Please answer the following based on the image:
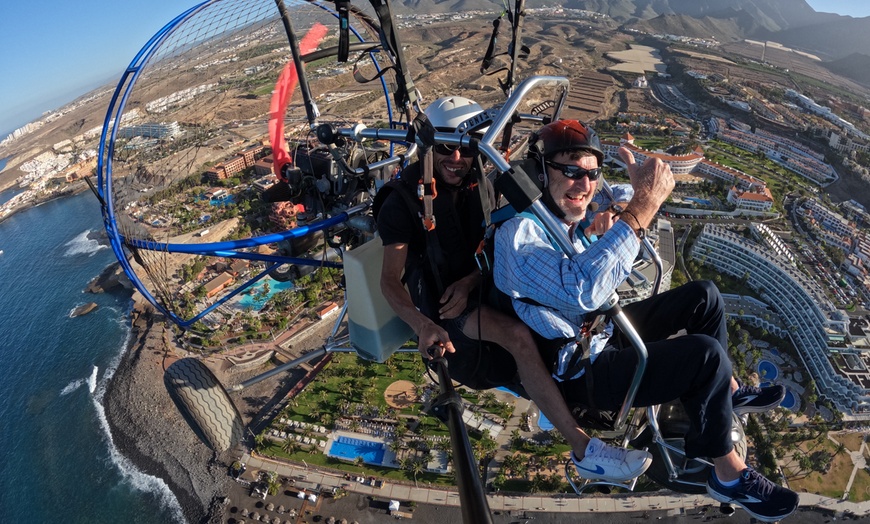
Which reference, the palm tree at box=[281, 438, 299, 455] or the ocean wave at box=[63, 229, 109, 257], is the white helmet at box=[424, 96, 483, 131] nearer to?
the palm tree at box=[281, 438, 299, 455]

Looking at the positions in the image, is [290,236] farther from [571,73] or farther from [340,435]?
[571,73]

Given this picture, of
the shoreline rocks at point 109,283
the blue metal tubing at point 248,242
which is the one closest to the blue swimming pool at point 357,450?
the blue metal tubing at point 248,242

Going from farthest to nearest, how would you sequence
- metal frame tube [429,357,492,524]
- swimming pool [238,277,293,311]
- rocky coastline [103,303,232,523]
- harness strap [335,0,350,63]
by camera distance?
swimming pool [238,277,293,311]
rocky coastline [103,303,232,523]
harness strap [335,0,350,63]
metal frame tube [429,357,492,524]

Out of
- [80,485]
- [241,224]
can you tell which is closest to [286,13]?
[80,485]

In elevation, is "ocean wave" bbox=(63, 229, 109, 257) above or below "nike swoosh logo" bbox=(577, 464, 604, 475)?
below

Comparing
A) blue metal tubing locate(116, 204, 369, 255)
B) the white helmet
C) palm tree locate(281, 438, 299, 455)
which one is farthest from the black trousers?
palm tree locate(281, 438, 299, 455)
